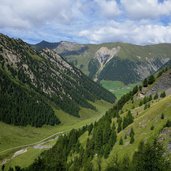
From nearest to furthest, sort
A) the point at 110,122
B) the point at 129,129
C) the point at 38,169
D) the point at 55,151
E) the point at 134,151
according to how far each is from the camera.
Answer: the point at 134,151 < the point at 129,129 < the point at 38,169 < the point at 110,122 < the point at 55,151

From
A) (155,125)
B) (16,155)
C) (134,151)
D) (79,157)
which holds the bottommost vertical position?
(16,155)

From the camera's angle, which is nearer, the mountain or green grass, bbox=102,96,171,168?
the mountain

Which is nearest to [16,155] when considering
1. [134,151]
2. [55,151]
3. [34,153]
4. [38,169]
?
[34,153]

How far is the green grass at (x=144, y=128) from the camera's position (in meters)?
118

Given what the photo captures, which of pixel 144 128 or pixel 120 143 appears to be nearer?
pixel 144 128

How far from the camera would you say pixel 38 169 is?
5541 inches

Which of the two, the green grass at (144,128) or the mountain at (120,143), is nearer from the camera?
the mountain at (120,143)

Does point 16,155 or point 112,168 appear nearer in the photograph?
point 112,168

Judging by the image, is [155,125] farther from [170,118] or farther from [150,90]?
[150,90]

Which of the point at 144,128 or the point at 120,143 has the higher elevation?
the point at 144,128

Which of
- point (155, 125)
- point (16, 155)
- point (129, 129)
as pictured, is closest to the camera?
point (155, 125)

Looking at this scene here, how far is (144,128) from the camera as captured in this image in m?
126

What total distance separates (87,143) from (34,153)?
5811 cm

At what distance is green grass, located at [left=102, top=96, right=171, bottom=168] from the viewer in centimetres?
11788
